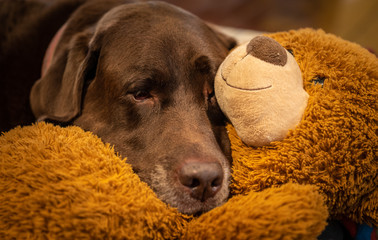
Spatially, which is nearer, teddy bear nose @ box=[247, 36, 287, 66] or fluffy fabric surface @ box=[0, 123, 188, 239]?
fluffy fabric surface @ box=[0, 123, 188, 239]

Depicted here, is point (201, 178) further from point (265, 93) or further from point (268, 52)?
point (268, 52)

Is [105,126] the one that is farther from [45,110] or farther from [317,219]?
[317,219]

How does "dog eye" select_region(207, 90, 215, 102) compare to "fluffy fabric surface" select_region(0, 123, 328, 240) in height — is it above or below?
below

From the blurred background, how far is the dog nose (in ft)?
12.9

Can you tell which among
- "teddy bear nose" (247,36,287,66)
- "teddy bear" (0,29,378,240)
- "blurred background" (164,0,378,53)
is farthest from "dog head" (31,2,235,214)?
"blurred background" (164,0,378,53)

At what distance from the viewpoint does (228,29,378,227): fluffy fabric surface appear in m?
1.17

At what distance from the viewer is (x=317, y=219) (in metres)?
0.99

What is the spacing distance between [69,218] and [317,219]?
2.29 feet

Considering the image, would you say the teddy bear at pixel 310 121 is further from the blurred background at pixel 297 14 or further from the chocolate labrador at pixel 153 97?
the blurred background at pixel 297 14

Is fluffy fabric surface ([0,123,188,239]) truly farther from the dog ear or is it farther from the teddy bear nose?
the teddy bear nose

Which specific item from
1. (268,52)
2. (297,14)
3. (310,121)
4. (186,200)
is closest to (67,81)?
(186,200)

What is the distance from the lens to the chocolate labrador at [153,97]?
1.30 metres

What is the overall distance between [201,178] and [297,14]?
6.51 meters

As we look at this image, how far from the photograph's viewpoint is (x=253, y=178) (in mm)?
1262
